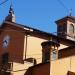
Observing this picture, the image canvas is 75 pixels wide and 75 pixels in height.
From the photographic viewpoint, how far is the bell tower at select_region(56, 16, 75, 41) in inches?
1564

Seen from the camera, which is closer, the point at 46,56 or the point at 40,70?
the point at 40,70

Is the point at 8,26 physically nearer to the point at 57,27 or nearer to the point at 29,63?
the point at 29,63

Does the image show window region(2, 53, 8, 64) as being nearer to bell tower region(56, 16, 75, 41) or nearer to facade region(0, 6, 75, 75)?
facade region(0, 6, 75, 75)

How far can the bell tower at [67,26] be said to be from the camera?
39719 millimetres

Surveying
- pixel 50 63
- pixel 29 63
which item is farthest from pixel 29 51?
pixel 50 63

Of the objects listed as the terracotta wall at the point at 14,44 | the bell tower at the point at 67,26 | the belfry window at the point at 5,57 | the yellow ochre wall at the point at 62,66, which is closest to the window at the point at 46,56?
the terracotta wall at the point at 14,44

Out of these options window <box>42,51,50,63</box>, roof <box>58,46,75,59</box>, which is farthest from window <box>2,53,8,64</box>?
roof <box>58,46,75,59</box>

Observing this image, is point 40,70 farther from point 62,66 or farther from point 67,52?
point 67,52

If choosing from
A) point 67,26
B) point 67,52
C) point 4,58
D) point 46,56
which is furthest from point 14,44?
point 67,26

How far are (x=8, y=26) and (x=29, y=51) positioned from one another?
12.5 feet

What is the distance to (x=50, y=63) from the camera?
84.0 feet

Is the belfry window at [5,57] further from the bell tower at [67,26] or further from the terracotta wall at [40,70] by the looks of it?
the bell tower at [67,26]

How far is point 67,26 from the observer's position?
40125mm

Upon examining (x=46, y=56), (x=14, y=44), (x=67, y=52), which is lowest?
(x=46, y=56)
